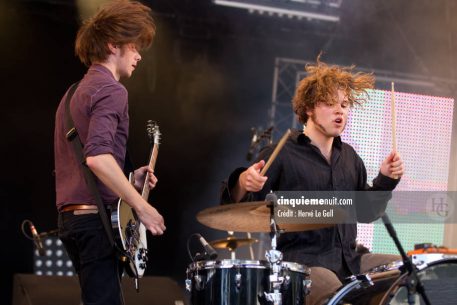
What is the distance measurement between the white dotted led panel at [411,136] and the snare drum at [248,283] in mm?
1241

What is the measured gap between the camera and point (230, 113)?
298 inches

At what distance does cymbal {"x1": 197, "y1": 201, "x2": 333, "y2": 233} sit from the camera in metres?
2.92

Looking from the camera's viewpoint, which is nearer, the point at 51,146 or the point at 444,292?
the point at 444,292

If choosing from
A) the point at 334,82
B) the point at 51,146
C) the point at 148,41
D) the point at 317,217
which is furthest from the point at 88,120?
the point at 51,146

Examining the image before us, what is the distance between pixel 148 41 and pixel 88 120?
47cm

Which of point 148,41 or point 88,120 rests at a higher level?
point 148,41

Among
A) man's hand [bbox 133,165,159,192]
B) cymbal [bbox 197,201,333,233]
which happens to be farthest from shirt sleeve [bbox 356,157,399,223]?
man's hand [bbox 133,165,159,192]

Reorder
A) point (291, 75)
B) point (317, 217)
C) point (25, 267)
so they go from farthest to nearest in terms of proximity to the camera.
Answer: point (291, 75), point (25, 267), point (317, 217)

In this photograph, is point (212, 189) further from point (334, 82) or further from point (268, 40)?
point (334, 82)

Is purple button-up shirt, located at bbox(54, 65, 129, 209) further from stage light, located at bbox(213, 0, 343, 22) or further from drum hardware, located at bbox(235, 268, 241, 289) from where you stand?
stage light, located at bbox(213, 0, 343, 22)

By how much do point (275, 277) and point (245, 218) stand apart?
0.29 meters

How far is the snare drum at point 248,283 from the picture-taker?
3031mm

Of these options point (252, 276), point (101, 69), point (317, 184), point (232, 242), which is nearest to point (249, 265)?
point (252, 276)

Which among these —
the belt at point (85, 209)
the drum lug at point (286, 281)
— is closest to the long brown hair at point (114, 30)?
the belt at point (85, 209)
